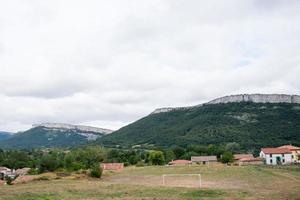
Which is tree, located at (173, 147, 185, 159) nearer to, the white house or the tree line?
the tree line

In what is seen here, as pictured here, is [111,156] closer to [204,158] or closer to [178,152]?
[178,152]

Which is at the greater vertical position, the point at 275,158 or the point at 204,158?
the point at 275,158

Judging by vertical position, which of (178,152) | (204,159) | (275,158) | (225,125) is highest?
(225,125)

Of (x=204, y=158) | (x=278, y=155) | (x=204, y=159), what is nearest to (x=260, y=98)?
(x=204, y=158)

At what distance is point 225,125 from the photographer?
139 m

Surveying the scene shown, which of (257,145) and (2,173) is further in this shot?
(257,145)

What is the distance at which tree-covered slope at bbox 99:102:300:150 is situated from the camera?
412ft

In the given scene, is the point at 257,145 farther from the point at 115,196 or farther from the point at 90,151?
the point at 115,196

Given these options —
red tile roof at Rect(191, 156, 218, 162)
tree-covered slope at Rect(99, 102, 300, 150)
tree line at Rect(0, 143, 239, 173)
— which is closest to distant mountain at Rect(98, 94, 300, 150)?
tree-covered slope at Rect(99, 102, 300, 150)

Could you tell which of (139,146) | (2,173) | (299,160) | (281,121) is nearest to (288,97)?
(281,121)

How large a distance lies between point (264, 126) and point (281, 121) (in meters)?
5.52

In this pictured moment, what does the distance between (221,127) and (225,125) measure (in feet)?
7.39

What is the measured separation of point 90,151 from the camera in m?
94.5

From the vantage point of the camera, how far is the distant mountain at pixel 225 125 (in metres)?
126
